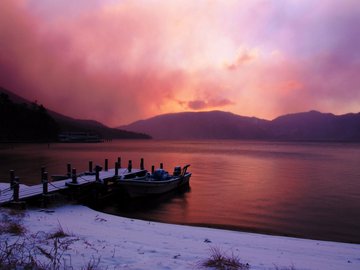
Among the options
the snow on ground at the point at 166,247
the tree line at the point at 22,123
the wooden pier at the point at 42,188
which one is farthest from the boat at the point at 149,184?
the tree line at the point at 22,123

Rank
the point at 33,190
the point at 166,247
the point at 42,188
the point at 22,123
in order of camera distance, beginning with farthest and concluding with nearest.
Answer: the point at 22,123 → the point at 42,188 → the point at 33,190 → the point at 166,247

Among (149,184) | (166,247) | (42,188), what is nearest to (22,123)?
(149,184)

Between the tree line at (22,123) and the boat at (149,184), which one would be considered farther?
the tree line at (22,123)

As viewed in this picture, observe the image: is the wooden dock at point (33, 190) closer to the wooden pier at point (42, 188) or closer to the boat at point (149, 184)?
the wooden pier at point (42, 188)

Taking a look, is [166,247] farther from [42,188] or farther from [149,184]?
[149,184]

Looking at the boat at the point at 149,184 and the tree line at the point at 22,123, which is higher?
the tree line at the point at 22,123

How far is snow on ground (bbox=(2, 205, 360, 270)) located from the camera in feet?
30.5

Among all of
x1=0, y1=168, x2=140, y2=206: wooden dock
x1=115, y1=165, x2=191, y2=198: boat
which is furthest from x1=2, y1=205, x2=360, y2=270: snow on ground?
x1=115, y1=165, x2=191, y2=198: boat

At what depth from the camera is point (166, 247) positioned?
1152 cm

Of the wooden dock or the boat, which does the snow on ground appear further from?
the boat

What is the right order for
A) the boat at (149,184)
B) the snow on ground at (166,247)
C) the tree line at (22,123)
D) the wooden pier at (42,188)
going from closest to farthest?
the snow on ground at (166,247), the wooden pier at (42,188), the boat at (149,184), the tree line at (22,123)

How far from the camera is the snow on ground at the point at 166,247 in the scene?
30.5ft

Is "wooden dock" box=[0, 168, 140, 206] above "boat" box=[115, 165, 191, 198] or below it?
above

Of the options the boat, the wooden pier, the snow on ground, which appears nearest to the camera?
the snow on ground
